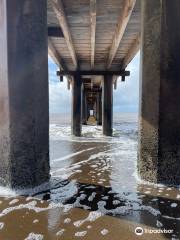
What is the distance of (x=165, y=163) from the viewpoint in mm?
4344

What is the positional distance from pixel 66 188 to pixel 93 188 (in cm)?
40

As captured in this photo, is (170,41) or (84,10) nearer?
(170,41)

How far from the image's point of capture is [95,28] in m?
7.80

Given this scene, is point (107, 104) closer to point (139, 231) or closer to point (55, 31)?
point (55, 31)

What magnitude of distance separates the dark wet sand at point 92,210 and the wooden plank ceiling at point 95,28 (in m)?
3.78

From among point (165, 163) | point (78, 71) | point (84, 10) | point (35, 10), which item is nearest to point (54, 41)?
point (84, 10)

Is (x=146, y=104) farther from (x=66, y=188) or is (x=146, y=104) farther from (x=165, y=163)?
(x=66, y=188)

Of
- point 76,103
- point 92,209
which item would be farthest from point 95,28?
point 76,103

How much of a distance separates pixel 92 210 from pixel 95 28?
5855mm

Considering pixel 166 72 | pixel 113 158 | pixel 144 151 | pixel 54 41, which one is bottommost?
pixel 113 158

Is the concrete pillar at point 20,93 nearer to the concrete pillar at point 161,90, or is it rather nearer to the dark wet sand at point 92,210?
the dark wet sand at point 92,210

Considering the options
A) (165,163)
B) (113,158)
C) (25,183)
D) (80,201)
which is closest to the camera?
(80,201)

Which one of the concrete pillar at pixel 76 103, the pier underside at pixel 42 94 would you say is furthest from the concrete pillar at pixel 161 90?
the concrete pillar at pixel 76 103

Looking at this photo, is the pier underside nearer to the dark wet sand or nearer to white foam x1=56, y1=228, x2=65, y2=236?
the dark wet sand
